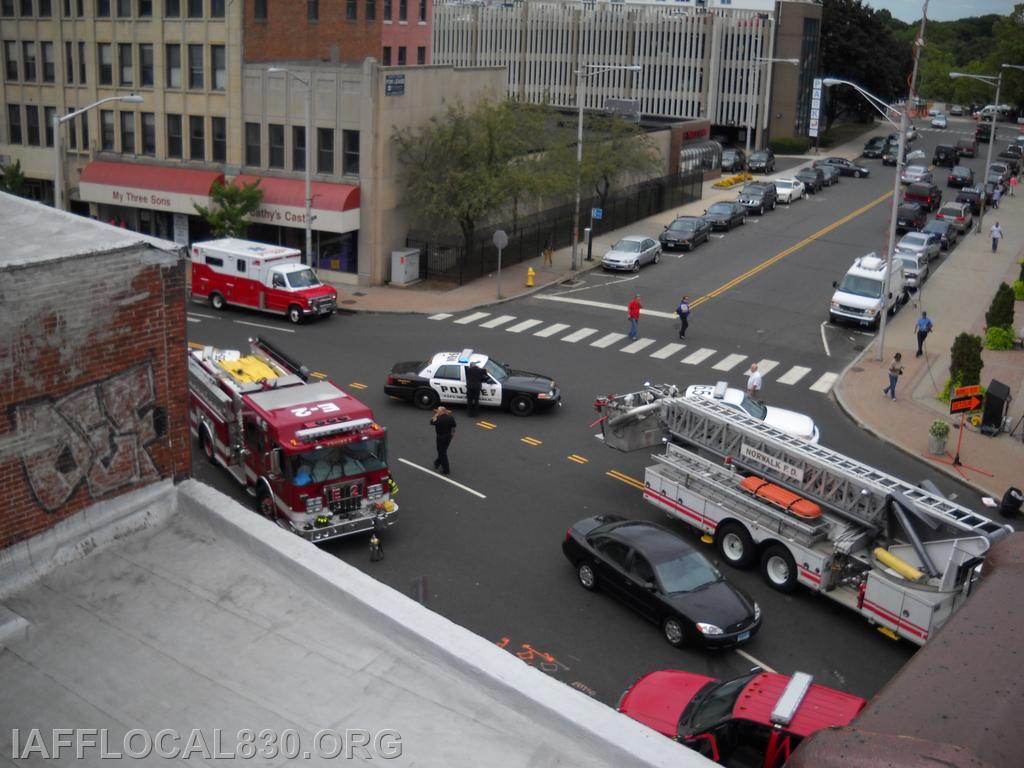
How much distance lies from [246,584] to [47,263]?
2.83 m

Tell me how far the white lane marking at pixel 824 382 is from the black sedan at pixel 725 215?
2270 centimetres

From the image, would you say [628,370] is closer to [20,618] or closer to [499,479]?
[499,479]

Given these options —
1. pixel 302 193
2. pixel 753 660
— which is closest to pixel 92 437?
pixel 753 660

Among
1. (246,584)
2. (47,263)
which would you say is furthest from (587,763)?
(47,263)

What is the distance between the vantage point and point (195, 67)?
1777 inches

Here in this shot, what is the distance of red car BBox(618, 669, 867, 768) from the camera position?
12578 millimetres

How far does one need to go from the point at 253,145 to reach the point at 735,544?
31.1 m

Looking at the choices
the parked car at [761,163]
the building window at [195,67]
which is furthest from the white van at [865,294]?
the parked car at [761,163]

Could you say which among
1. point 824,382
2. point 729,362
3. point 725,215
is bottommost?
point 824,382

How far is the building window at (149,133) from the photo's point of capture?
46.6 m

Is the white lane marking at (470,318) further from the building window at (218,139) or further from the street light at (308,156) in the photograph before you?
the building window at (218,139)

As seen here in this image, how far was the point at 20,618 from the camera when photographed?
781 cm

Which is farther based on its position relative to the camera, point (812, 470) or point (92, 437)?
point (812, 470)

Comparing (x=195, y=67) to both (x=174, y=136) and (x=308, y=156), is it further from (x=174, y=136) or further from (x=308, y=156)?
(x=308, y=156)
